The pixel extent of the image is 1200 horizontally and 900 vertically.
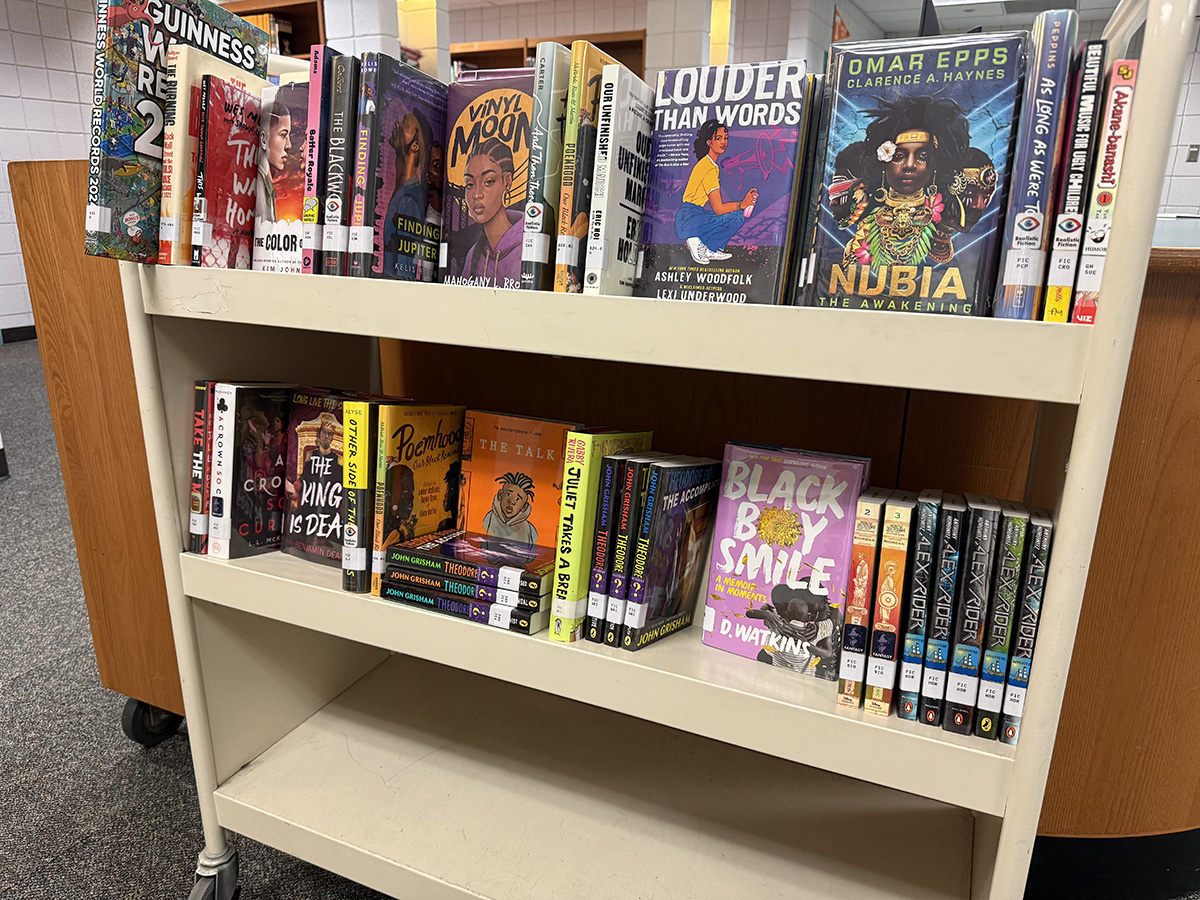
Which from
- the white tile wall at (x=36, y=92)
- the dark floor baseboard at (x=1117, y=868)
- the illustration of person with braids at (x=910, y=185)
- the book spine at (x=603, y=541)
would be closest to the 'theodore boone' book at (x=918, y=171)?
the illustration of person with braids at (x=910, y=185)

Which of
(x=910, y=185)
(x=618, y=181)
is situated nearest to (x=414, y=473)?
(x=618, y=181)

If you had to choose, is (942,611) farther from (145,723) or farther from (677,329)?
(145,723)

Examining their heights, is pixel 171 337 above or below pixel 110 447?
above

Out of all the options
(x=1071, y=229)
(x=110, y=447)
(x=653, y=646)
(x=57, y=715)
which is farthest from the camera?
(x=57, y=715)

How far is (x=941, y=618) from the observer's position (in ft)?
2.58

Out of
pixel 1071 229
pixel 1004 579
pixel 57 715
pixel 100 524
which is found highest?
pixel 1071 229

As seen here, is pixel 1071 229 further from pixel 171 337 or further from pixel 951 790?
pixel 171 337

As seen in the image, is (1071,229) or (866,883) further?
(866,883)

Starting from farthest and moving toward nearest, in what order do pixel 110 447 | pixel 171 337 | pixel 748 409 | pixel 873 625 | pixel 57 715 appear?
pixel 57 715, pixel 110 447, pixel 748 409, pixel 171 337, pixel 873 625

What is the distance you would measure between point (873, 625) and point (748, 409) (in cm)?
48

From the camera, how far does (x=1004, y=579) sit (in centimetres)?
76

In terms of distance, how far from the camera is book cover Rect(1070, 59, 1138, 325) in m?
0.64

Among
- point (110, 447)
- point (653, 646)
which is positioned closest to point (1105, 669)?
point (653, 646)

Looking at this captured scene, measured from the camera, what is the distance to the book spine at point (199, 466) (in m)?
1.11
